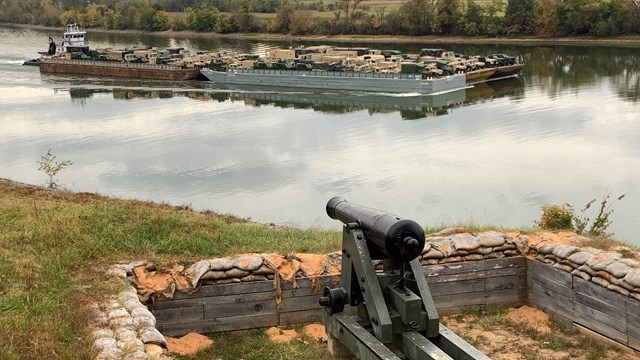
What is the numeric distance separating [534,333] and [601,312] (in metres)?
0.75

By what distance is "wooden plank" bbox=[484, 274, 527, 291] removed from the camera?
8750 mm

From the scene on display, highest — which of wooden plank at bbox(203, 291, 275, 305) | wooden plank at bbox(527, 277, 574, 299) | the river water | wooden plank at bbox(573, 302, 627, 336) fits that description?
wooden plank at bbox(203, 291, 275, 305)

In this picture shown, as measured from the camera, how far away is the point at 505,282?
876 centimetres

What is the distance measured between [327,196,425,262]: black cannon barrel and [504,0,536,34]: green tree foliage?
6794cm

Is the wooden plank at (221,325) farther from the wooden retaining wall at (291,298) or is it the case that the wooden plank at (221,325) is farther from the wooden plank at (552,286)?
the wooden plank at (552,286)

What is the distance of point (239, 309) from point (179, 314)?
598mm

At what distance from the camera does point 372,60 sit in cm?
5066

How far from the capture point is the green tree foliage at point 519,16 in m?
70.8

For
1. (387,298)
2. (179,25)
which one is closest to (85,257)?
(387,298)

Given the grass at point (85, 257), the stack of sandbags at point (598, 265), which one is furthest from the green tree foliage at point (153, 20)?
the stack of sandbags at point (598, 265)

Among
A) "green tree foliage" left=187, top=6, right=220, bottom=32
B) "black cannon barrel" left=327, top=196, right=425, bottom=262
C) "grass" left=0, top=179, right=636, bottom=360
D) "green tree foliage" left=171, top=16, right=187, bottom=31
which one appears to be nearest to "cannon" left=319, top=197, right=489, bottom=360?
"black cannon barrel" left=327, top=196, right=425, bottom=262

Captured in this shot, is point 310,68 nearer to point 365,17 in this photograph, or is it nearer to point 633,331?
point 365,17

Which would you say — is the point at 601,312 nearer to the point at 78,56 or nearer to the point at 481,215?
the point at 481,215

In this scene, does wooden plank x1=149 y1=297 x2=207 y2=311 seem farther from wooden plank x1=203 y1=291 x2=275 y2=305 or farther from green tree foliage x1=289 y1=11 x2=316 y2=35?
green tree foliage x1=289 y1=11 x2=316 y2=35
